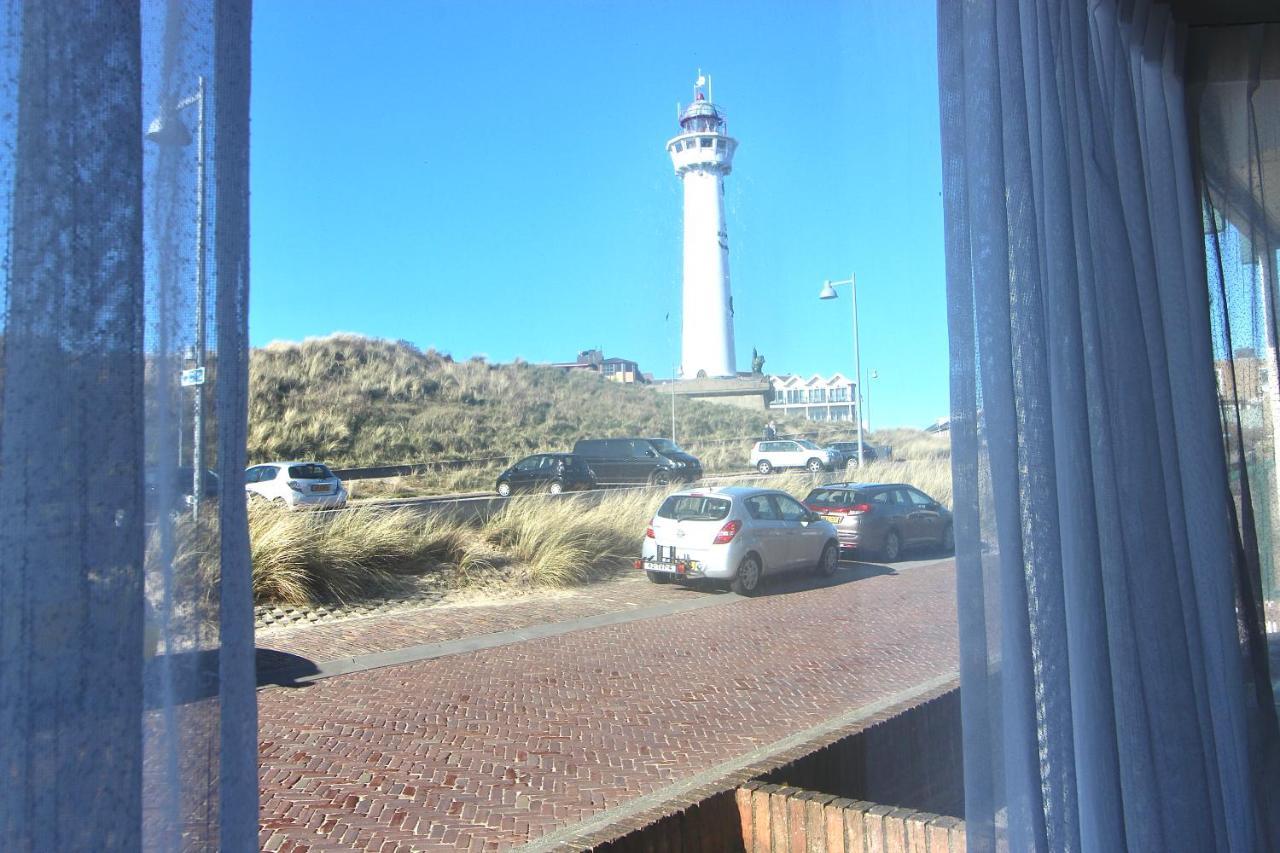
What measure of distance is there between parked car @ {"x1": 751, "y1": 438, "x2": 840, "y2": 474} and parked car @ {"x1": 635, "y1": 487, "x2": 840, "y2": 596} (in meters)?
15.3

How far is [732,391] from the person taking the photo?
45.3m

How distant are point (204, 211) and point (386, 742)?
4307mm

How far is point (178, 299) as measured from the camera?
37.1 inches

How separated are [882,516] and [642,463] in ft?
40.3

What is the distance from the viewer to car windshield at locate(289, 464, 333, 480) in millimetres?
16141

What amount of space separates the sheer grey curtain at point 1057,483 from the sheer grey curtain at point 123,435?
1.35m

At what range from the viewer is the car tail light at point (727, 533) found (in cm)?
994

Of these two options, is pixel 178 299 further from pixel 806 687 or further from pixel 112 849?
pixel 806 687

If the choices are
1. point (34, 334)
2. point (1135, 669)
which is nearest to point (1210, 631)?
point (1135, 669)

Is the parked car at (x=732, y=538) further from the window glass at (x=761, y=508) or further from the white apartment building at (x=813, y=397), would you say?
the white apartment building at (x=813, y=397)

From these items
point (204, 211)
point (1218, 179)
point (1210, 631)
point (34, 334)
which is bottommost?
point (1210, 631)

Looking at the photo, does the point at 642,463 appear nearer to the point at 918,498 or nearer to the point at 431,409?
the point at 918,498

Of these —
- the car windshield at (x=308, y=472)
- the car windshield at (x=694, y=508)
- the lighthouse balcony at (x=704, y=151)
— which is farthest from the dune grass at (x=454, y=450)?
the lighthouse balcony at (x=704, y=151)

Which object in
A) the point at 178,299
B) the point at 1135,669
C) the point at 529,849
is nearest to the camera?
the point at 178,299
